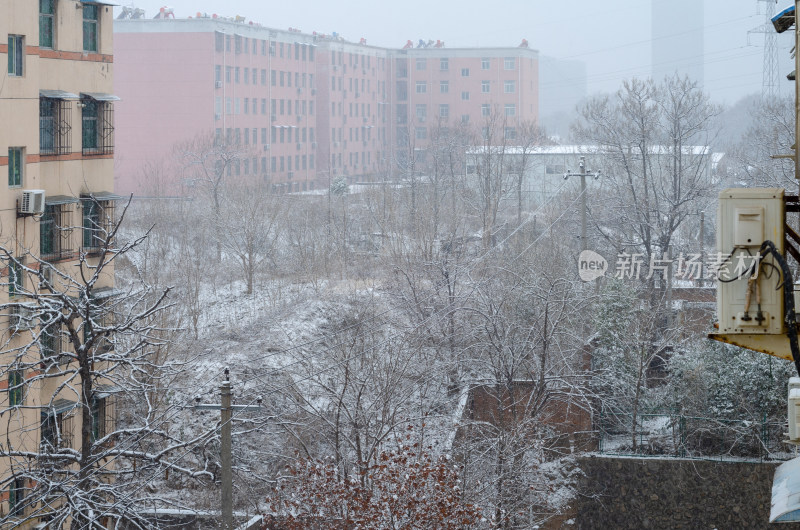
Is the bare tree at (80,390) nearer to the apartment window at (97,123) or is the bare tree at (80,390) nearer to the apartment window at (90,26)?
the apartment window at (97,123)

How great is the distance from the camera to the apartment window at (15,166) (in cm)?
1278

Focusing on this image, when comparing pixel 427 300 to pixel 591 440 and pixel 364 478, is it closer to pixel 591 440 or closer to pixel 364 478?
pixel 591 440

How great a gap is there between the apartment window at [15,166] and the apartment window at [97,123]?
2.04m

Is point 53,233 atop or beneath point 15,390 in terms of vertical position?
atop

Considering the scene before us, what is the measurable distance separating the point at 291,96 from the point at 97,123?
38479mm

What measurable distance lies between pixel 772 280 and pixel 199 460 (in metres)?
14.7

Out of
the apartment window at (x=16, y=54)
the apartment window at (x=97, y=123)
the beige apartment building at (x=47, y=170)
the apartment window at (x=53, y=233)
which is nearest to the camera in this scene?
the beige apartment building at (x=47, y=170)

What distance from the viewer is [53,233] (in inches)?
559

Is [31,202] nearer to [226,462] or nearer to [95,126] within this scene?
[95,126]

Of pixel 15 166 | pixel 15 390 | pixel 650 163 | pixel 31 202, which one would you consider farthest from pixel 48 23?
pixel 650 163

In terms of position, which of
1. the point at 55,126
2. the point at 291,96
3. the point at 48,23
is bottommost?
the point at 55,126

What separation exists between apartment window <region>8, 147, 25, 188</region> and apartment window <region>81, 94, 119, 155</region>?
2.04m

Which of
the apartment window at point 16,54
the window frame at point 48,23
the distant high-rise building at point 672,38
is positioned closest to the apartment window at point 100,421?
the apartment window at point 16,54

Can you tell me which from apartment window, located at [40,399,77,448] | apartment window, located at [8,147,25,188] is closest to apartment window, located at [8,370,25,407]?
apartment window, located at [40,399,77,448]
